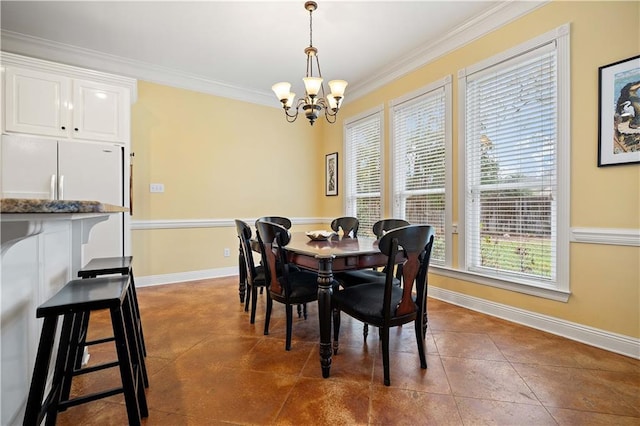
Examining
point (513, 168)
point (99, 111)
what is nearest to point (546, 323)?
point (513, 168)

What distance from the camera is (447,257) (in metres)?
3.33

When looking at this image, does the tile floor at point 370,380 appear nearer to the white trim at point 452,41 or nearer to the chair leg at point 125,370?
the chair leg at point 125,370

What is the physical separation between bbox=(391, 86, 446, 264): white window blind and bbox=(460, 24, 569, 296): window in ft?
1.06

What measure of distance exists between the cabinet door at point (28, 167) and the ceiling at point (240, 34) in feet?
4.04

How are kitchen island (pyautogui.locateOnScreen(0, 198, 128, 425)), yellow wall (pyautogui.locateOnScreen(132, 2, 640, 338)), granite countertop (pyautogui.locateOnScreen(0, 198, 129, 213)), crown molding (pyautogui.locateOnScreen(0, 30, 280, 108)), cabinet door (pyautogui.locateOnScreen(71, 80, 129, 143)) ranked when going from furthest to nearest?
crown molding (pyautogui.locateOnScreen(0, 30, 280, 108)) → cabinet door (pyautogui.locateOnScreen(71, 80, 129, 143)) → yellow wall (pyautogui.locateOnScreen(132, 2, 640, 338)) → kitchen island (pyautogui.locateOnScreen(0, 198, 128, 425)) → granite countertop (pyautogui.locateOnScreen(0, 198, 129, 213))

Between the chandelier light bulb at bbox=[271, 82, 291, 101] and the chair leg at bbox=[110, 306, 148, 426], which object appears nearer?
the chair leg at bbox=[110, 306, 148, 426]

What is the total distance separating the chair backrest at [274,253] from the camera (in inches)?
82.1

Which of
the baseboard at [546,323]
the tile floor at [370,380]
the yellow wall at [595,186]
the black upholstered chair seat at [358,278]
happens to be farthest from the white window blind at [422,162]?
the tile floor at [370,380]

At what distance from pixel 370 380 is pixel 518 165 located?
88.3 inches

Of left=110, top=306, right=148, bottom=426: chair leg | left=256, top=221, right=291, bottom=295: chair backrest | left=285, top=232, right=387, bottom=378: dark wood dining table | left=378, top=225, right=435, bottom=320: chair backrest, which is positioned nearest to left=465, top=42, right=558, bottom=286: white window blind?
left=378, top=225, right=435, bottom=320: chair backrest

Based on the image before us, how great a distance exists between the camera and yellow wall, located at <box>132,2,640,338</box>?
2137 mm

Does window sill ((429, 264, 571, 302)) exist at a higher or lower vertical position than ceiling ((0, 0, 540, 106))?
lower

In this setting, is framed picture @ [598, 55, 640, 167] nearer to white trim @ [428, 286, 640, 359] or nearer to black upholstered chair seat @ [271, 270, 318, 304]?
white trim @ [428, 286, 640, 359]

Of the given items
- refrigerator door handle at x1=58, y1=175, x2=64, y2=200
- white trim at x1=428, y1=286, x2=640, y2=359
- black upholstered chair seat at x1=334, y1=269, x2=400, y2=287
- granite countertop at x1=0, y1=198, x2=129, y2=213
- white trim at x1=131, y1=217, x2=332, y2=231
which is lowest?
white trim at x1=428, y1=286, x2=640, y2=359
